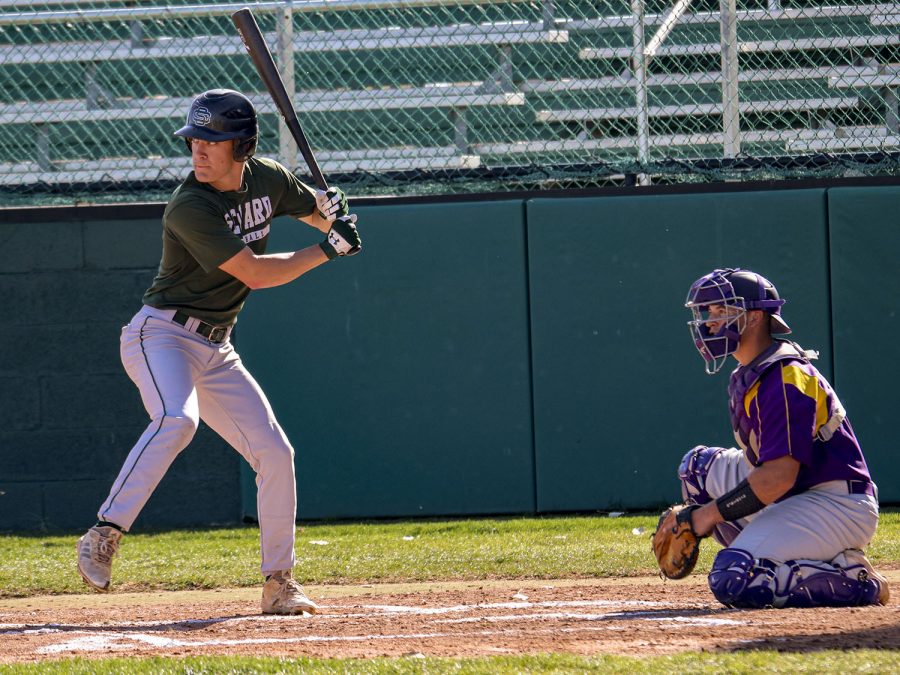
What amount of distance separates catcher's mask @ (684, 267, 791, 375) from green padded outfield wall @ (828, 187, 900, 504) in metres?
3.19

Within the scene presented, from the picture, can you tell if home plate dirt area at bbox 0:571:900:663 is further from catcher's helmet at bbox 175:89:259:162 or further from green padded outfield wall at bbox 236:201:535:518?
green padded outfield wall at bbox 236:201:535:518

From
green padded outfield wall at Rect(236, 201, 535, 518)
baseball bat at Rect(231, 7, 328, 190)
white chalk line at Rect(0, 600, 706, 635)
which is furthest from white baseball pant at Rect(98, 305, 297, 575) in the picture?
green padded outfield wall at Rect(236, 201, 535, 518)

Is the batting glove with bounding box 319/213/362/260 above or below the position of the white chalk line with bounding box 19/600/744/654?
above

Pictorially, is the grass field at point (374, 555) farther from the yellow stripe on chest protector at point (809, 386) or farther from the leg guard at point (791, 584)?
the yellow stripe on chest protector at point (809, 386)

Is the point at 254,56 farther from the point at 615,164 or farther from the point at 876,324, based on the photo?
the point at 876,324

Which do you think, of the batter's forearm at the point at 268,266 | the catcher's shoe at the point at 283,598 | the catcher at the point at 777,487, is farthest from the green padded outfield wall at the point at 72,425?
the catcher at the point at 777,487

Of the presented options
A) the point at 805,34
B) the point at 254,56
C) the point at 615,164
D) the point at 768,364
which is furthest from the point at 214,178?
the point at 805,34

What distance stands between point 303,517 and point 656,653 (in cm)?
433

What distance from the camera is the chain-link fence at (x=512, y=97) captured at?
7.38 metres

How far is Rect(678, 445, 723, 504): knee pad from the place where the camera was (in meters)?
4.13

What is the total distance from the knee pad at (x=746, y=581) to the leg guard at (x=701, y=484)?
338 millimetres

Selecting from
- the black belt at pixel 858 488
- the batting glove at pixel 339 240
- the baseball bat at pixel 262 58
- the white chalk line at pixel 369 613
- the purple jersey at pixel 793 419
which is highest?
the baseball bat at pixel 262 58

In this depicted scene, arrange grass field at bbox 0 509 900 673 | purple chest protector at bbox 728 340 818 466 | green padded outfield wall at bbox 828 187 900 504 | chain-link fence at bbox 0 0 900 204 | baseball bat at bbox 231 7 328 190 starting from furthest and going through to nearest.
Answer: chain-link fence at bbox 0 0 900 204
green padded outfield wall at bbox 828 187 900 504
grass field at bbox 0 509 900 673
baseball bat at bbox 231 7 328 190
purple chest protector at bbox 728 340 818 466

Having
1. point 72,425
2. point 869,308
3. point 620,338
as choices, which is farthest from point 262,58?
point 869,308
